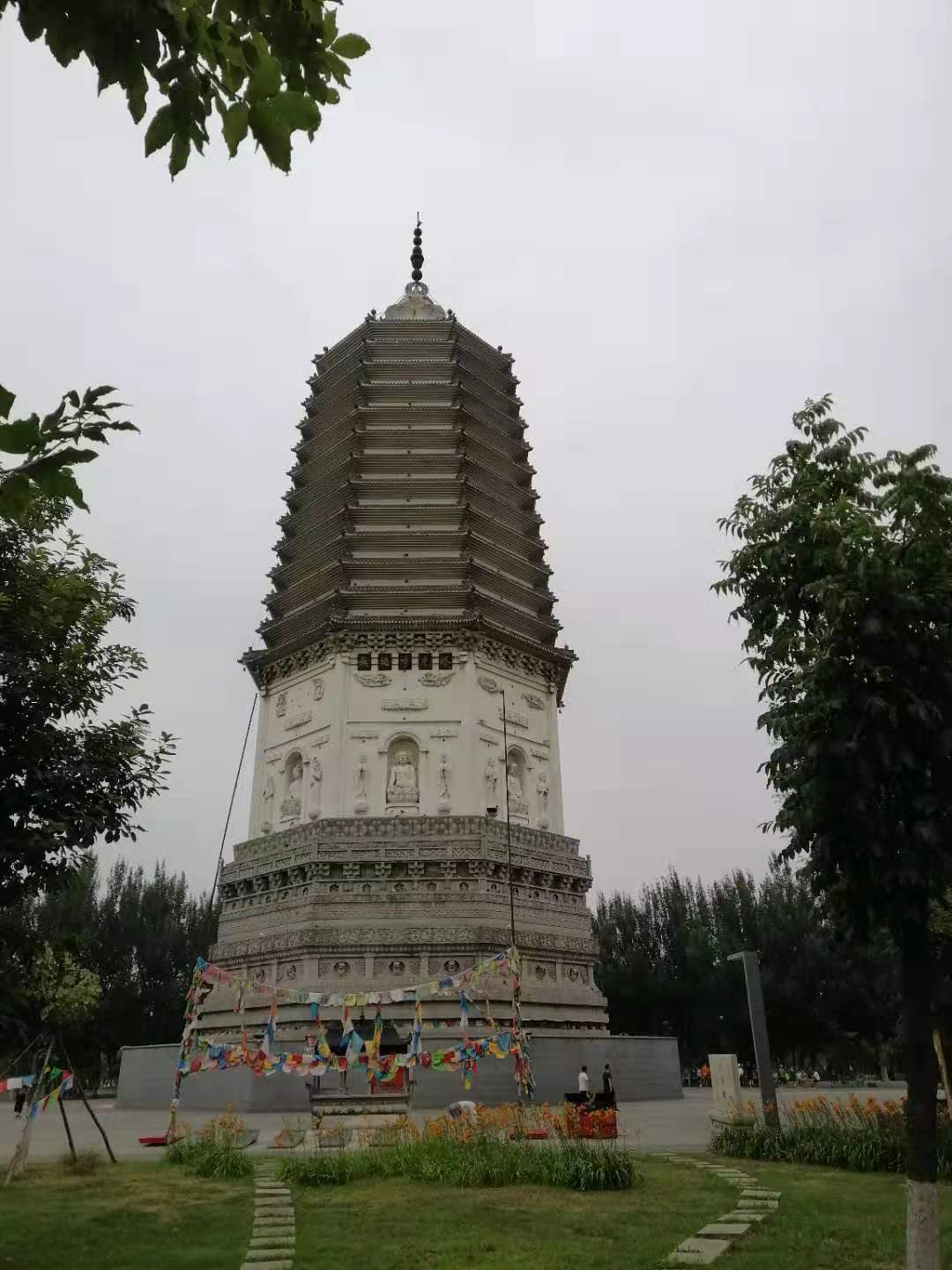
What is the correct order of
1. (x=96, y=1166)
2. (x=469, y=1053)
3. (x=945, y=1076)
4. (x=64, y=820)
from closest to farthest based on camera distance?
(x=64, y=820) → (x=96, y=1166) → (x=945, y=1076) → (x=469, y=1053)

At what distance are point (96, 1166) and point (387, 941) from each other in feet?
44.7

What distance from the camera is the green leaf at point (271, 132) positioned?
349 centimetres

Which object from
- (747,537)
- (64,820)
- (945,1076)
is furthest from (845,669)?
(945,1076)

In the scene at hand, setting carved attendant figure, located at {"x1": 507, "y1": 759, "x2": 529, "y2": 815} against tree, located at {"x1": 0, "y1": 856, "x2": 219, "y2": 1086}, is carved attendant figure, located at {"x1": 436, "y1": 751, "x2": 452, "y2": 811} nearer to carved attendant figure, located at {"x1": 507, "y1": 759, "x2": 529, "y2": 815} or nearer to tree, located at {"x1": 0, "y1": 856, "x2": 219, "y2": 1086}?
carved attendant figure, located at {"x1": 507, "y1": 759, "x2": 529, "y2": 815}

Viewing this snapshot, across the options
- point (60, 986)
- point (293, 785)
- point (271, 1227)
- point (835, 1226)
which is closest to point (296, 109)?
point (271, 1227)

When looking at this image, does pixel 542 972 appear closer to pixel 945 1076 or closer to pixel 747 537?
pixel 945 1076

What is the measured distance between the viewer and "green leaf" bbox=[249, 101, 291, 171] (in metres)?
3.49

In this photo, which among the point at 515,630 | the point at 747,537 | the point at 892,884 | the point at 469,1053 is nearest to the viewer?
the point at 892,884

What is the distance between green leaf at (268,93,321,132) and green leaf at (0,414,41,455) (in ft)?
4.69

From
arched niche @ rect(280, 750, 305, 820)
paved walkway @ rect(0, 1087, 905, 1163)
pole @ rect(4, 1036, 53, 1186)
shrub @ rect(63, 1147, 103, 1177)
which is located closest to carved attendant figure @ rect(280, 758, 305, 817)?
arched niche @ rect(280, 750, 305, 820)

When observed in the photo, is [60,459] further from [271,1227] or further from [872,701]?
[271,1227]

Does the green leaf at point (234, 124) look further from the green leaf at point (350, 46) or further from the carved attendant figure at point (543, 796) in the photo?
the carved attendant figure at point (543, 796)

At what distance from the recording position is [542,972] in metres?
28.4

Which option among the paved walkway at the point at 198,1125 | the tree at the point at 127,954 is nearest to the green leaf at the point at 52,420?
the paved walkway at the point at 198,1125
